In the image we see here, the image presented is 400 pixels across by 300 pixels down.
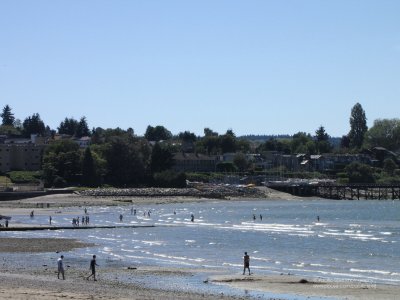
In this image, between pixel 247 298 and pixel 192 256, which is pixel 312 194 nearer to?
pixel 192 256

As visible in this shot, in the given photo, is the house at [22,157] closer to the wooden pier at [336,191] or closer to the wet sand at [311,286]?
the wooden pier at [336,191]

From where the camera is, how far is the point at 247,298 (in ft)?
110

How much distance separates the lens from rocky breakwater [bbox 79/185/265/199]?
Result: 440ft

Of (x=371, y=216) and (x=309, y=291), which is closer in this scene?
(x=309, y=291)

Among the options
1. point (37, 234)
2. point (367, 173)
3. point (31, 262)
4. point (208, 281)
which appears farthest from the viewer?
point (367, 173)

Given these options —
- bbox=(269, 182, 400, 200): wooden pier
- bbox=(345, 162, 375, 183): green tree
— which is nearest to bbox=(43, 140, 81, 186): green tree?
bbox=(269, 182, 400, 200): wooden pier

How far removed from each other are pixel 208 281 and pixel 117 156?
11118cm

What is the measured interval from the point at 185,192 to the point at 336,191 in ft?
118

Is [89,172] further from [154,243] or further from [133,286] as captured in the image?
[133,286]

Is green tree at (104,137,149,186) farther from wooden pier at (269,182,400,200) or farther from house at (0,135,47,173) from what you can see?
wooden pier at (269,182,400,200)

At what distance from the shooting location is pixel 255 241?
6575 cm

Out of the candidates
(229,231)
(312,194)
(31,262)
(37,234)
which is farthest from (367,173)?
(31,262)

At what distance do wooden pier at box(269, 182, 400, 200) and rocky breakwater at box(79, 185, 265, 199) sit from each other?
289 inches

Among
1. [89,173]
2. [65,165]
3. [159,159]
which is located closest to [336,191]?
[159,159]
